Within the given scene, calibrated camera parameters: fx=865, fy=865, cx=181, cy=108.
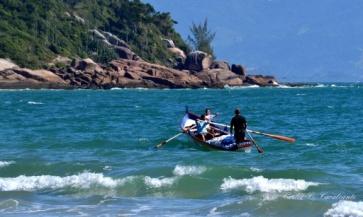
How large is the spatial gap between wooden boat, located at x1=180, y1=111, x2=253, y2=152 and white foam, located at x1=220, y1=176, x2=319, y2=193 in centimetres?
766

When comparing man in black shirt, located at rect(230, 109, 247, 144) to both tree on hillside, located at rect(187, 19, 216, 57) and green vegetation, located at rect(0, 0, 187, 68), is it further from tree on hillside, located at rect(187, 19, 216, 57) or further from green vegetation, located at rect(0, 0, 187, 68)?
tree on hillside, located at rect(187, 19, 216, 57)

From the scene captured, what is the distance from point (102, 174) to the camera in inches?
1043

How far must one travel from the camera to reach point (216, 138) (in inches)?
1329

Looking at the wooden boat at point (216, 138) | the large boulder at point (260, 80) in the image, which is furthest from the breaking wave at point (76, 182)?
the large boulder at point (260, 80)

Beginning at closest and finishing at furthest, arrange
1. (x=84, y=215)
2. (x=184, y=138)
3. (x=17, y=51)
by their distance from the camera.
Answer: (x=84, y=215) < (x=184, y=138) < (x=17, y=51)

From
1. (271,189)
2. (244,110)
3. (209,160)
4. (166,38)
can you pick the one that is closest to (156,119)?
(244,110)

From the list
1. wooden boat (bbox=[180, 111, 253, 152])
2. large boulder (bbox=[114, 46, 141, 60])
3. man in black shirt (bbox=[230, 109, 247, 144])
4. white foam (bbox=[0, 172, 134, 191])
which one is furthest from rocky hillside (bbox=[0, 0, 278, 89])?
white foam (bbox=[0, 172, 134, 191])

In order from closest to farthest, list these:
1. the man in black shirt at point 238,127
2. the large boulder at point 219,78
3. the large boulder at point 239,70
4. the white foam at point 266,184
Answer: the white foam at point 266,184, the man in black shirt at point 238,127, the large boulder at point 219,78, the large boulder at point 239,70

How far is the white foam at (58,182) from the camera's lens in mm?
25000

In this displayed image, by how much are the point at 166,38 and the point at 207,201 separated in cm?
14261

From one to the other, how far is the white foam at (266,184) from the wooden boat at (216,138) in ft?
25.1

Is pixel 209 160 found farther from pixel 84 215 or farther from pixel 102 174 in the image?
pixel 84 215

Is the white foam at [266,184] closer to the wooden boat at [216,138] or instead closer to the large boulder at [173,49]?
the wooden boat at [216,138]

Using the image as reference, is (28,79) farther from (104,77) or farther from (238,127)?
(238,127)
